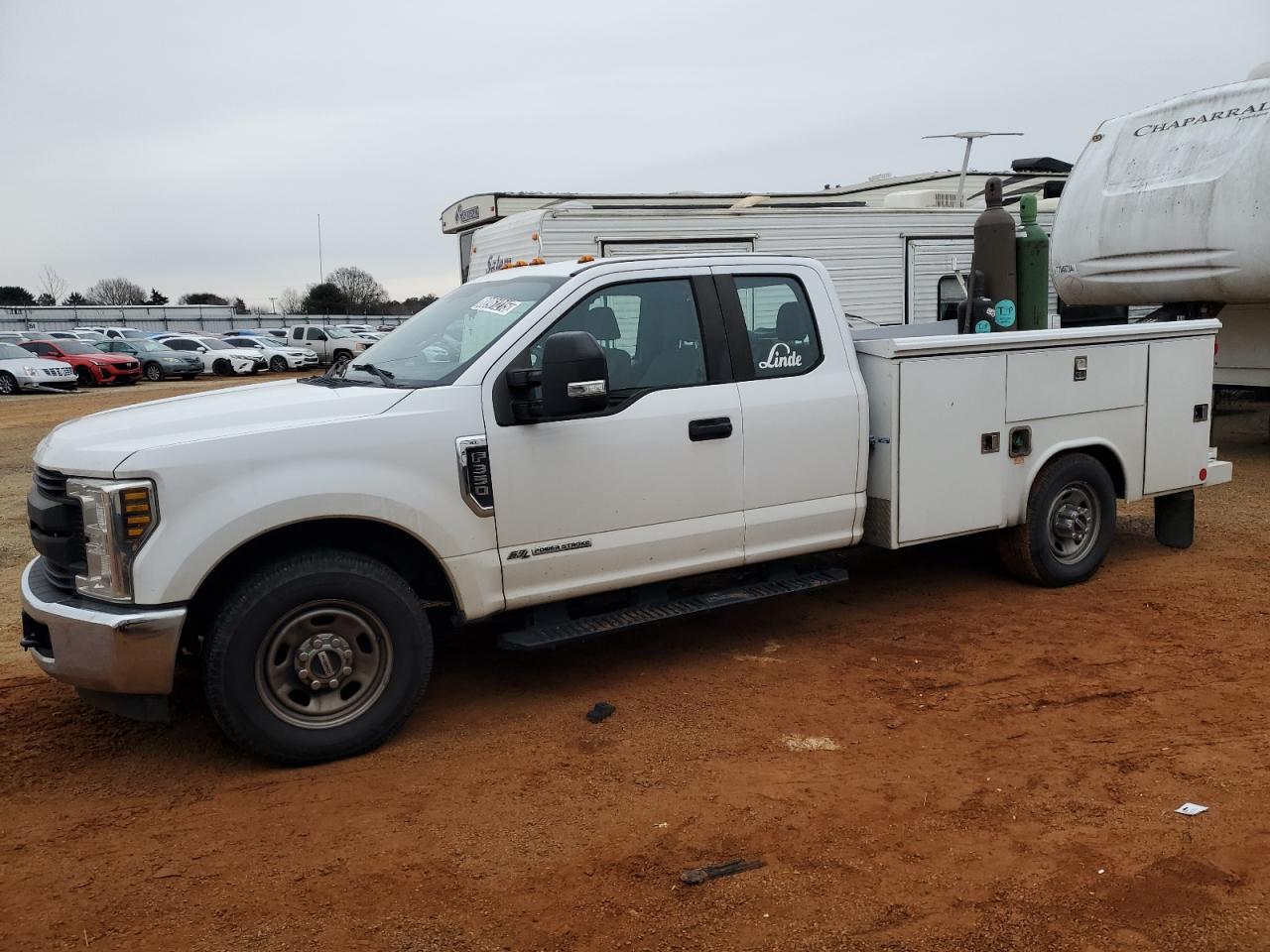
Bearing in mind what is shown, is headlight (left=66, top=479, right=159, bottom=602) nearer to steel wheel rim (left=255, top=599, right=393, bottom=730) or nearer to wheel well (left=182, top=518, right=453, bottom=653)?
wheel well (left=182, top=518, right=453, bottom=653)

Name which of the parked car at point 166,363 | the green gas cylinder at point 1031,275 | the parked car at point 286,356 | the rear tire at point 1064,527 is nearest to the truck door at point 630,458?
the rear tire at point 1064,527

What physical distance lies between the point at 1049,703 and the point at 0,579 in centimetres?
671

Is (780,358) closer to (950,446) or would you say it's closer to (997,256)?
(950,446)

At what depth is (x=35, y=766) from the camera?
14.9 feet

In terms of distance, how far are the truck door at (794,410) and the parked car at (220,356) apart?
1257 inches

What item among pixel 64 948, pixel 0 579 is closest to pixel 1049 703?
pixel 64 948

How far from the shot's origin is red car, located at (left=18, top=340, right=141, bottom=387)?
96.5 feet

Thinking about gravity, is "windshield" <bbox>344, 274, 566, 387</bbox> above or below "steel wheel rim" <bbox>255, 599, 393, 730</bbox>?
above

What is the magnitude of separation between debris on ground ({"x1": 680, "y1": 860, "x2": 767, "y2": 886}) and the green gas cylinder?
6271 mm

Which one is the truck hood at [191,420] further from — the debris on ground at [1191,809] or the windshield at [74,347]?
the windshield at [74,347]

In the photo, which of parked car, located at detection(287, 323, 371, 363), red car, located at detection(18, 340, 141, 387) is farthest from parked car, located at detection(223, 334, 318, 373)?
red car, located at detection(18, 340, 141, 387)

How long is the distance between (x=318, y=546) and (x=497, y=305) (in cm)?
149

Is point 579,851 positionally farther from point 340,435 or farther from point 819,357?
point 819,357

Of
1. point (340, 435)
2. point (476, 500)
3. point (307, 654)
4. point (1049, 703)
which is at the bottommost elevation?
point (1049, 703)
